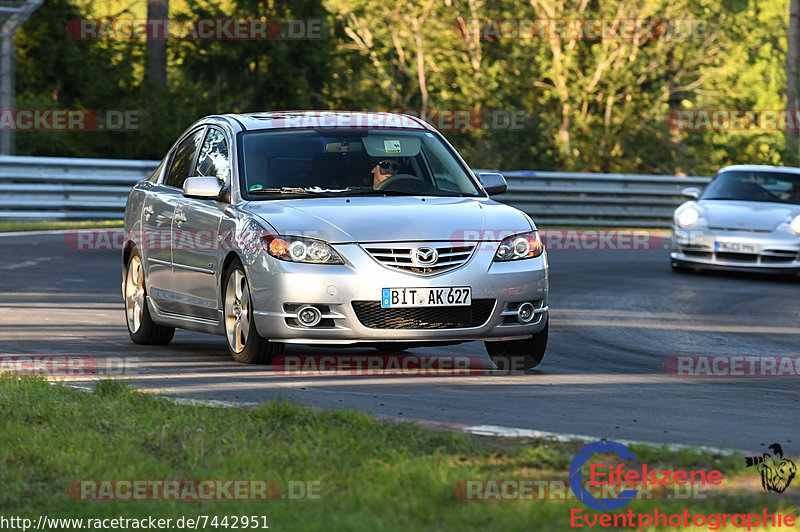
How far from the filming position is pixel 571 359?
34.0 feet

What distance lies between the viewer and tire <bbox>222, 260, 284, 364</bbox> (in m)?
9.39

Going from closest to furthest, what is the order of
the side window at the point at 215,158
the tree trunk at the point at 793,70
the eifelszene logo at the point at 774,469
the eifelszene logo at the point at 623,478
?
the eifelszene logo at the point at 623,478, the eifelszene logo at the point at 774,469, the side window at the point at 215,158, the tree trunk at the point at 793,70

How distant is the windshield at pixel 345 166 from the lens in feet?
32.8

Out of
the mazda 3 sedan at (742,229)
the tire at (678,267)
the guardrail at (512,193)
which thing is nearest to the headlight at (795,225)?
the mazda 3 sedan at (742,229)

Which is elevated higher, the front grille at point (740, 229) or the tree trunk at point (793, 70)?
the tree trunk at point (793, 70)

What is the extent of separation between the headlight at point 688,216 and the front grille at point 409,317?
34.7 ft

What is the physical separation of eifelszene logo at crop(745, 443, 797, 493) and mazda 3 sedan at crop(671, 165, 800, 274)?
12.6 metres

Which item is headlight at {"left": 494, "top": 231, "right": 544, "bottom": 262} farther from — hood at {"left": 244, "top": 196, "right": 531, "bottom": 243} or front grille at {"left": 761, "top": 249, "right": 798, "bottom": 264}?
front grille at {"left": 761, "top": 249, "right": 798, "bottom": 264}

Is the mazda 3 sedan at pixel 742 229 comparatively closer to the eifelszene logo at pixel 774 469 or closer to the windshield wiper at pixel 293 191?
the windshield wiper at pixel 293 191

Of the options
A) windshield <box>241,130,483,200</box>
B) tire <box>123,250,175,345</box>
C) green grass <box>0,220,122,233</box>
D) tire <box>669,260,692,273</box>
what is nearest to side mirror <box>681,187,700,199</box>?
tire <box>669,260,692,273</box>

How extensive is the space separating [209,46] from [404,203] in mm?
27140

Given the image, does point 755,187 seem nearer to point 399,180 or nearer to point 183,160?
point 183,160

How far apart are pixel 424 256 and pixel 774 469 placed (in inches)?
136

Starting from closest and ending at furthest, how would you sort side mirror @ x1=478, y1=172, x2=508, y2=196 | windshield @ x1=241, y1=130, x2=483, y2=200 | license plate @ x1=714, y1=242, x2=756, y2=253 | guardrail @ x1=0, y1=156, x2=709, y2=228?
1. windshield @ x1=241, y1=130, x2=483, y2=200
2. side mirror @ x1=478, y1=172, x2=508, y2=196
3. license plate @ x1=714, y1=242, x2=756, y2=253
4. guardrail @ x1=0, y1=156, x2=709, y2=228
